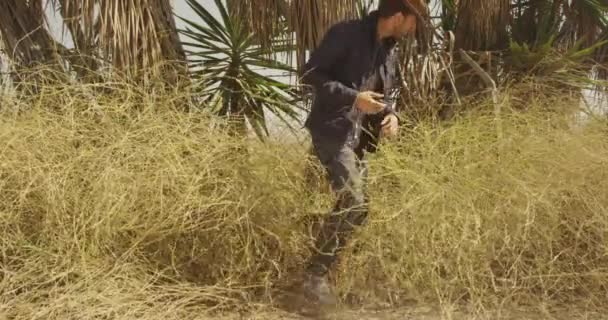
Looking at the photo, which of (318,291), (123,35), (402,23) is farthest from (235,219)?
(123,35)

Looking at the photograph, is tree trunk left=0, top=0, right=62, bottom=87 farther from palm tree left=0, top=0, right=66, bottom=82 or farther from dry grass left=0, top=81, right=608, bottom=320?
dry grass left=0, top=81, right=608, bottom=320

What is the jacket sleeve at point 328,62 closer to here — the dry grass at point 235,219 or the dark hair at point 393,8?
the dark hair at point 393,8

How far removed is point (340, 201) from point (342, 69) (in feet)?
2.33

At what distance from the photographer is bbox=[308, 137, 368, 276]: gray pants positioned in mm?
3811

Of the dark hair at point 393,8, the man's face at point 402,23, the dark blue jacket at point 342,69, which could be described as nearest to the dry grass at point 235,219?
the dark blue jacket at point 342,69

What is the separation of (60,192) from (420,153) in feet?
7.80

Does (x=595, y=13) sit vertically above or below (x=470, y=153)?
above

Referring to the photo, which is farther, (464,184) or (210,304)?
(464,184)

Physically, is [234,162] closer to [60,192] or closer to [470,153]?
[60,192]

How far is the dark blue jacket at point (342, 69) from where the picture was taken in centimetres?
385

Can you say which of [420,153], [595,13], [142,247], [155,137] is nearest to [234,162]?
[155,137]

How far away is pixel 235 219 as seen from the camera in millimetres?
4363

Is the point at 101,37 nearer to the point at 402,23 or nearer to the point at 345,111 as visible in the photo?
the point at 345,111

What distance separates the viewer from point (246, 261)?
4.30 meters
